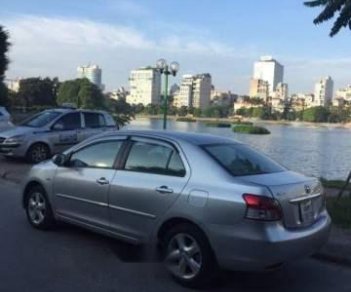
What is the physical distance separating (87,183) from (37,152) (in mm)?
10194

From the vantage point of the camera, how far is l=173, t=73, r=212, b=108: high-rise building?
101938 mm

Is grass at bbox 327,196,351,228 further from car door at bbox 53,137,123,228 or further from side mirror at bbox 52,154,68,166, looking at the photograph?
side mirror at bbox 52,154,68,166

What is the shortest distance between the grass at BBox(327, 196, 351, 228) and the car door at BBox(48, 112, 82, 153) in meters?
8.88

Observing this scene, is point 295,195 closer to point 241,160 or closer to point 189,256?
point 241,160

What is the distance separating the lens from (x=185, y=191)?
5.94 metres

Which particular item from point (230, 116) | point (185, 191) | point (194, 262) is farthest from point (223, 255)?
point (230, 116)

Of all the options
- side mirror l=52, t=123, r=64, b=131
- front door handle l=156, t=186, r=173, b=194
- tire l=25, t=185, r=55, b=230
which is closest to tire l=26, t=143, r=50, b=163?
side mirror l=52, t=123, r=64, b=131

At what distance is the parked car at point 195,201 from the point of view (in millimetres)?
5523

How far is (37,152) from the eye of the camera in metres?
16.9

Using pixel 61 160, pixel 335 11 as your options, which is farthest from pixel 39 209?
pixel 335 11

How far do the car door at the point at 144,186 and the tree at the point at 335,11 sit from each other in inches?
168

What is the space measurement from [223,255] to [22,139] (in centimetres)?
1213

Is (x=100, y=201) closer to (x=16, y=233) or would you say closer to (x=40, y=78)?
(x=16, y=233)

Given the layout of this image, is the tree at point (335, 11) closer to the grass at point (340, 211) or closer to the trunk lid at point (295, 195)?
the grass at point (340, 211)
